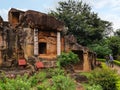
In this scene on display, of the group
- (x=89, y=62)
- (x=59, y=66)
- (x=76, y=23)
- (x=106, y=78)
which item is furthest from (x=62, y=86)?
(x=76, y=23)

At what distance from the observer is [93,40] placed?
43.5 metres

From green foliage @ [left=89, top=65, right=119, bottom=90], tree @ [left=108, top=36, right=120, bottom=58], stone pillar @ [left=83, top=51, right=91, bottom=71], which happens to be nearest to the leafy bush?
stone pillar @ [left=83, top=51, right=91, bottom=71]

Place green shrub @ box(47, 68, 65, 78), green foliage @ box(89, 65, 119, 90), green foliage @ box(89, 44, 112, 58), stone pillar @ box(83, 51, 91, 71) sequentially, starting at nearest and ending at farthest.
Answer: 1. green foliage @ box(89, 65, 119, 90)
2. green shrub @ box(47, 68, 65, 78)
3. stone pillar @ box(83, 51, 91, 71)
4. green foliage @ box(89, 44, 112, 58)

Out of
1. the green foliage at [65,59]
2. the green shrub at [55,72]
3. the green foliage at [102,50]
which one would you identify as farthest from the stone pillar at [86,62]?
the green foliage at [102,50]

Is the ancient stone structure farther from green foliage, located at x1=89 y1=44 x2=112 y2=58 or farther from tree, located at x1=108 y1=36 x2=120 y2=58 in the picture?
tree, located at x1=108 y1=36 x2=120 y2=58

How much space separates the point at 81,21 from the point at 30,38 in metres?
20.1

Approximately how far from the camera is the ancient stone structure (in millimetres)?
24250

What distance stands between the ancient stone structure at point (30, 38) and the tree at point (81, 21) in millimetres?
16072

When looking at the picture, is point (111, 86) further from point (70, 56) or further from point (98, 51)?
point (98, 51)

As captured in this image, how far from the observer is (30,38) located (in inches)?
967

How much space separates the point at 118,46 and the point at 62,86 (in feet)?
116

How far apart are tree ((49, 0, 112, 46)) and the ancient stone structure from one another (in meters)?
16.1

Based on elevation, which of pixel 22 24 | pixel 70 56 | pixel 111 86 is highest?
pixel 22 24

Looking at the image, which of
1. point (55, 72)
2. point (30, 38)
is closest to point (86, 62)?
point (30, 38)
